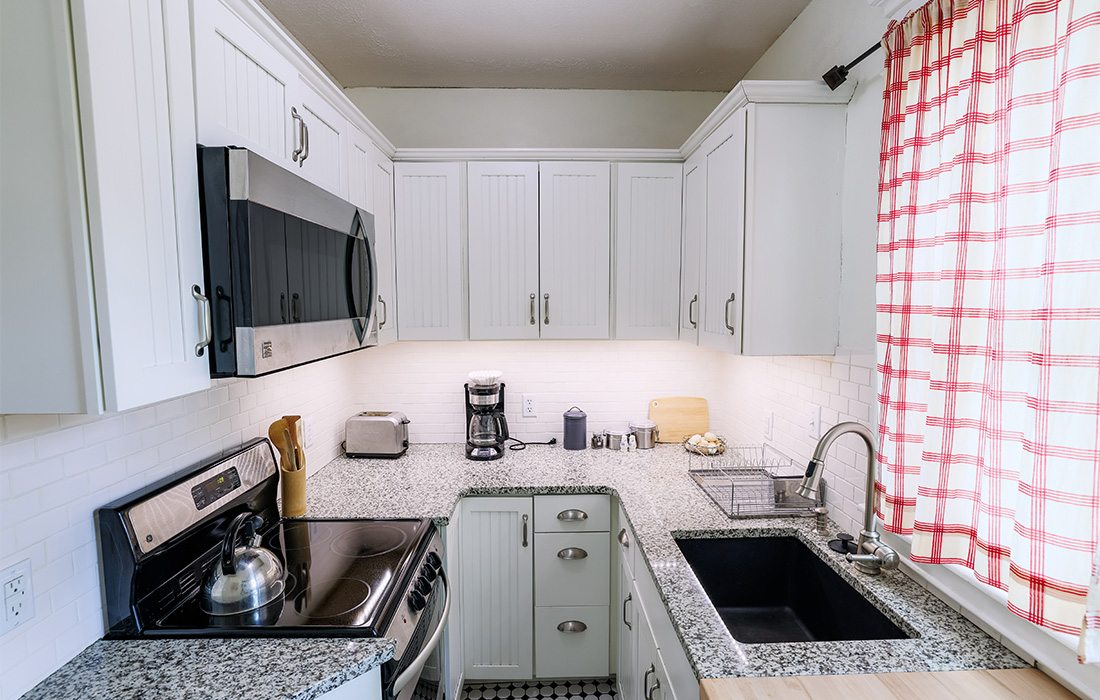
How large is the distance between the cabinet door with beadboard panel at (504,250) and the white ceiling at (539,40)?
462 mm

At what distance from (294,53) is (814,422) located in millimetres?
2009

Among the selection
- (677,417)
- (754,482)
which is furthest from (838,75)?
(677,417)

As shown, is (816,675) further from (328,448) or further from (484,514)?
(328,448)

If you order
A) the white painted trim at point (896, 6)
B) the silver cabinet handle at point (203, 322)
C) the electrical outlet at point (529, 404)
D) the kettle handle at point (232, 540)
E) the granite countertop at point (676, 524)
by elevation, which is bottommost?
the granite countertop at point (676, 524)

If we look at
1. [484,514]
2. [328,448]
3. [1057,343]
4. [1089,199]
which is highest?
[1089,199]

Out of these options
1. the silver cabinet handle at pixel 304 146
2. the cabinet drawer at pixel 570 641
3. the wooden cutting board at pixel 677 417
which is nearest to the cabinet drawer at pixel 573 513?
the cabinet drawer at pixel 570 641

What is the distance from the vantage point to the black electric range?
1.22m

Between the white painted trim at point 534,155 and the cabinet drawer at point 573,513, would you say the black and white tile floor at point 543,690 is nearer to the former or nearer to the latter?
the cabinet drawer at point 573,513

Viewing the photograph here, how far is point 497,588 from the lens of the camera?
2262mm

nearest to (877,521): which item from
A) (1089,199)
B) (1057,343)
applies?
(1057,343)

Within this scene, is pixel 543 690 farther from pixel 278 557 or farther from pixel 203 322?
pixel 203 322

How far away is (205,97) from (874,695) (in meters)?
1.77

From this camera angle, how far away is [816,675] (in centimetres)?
104

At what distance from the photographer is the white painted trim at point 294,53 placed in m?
1.28
